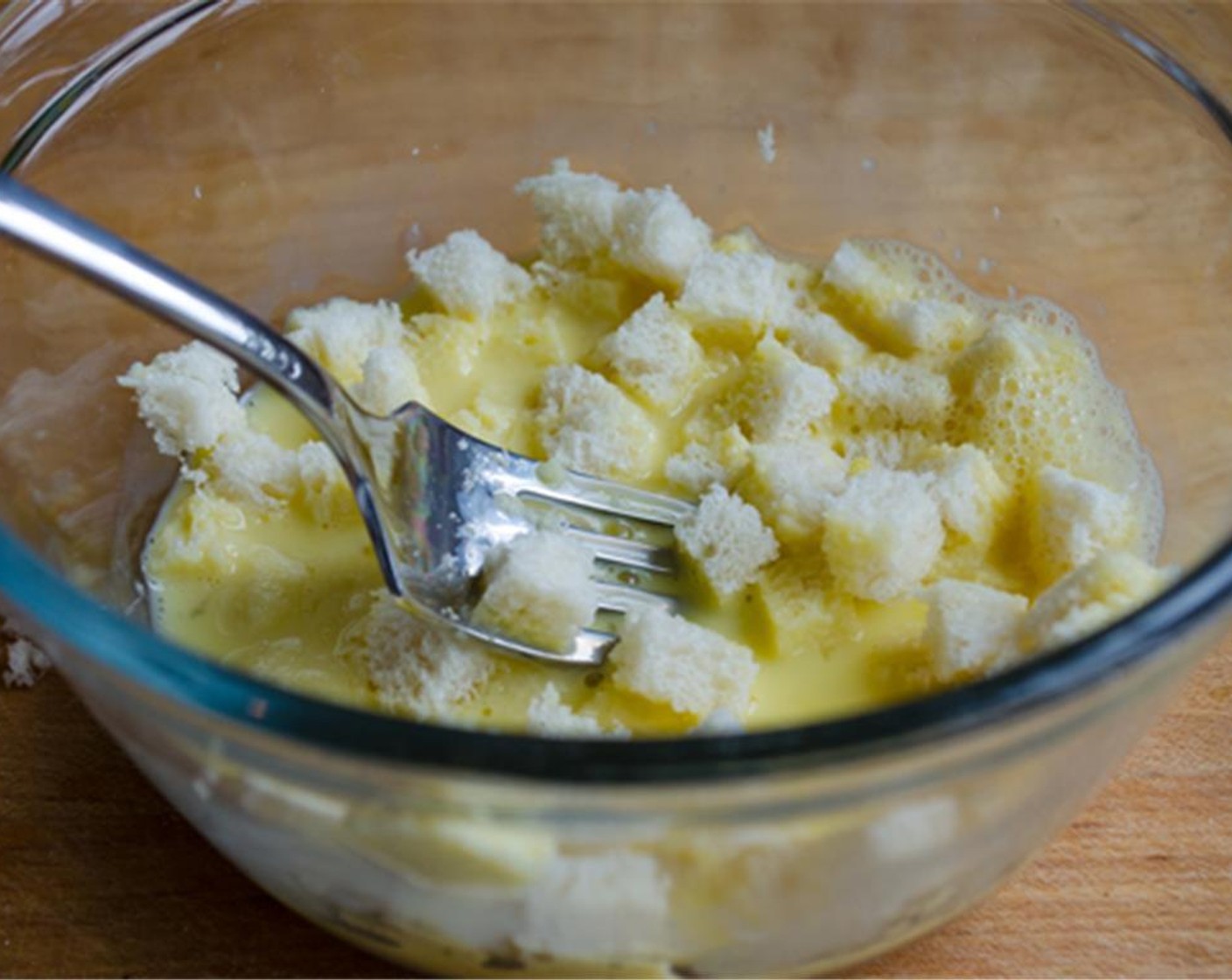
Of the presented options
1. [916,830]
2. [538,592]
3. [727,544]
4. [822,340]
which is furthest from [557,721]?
[822,340]

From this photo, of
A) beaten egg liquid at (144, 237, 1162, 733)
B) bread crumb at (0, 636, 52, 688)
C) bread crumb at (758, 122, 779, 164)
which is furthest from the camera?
bread crumb at (758, 122, 779, 164)

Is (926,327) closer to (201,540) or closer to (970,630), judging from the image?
(970,630)

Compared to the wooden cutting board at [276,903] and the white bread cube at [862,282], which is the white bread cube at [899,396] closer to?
the white bread cube at [862,282]

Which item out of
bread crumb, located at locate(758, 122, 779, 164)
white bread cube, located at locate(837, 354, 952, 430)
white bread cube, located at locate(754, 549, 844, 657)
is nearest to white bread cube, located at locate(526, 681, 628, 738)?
white bread cube, located at locate(754, 549, 844, 657)

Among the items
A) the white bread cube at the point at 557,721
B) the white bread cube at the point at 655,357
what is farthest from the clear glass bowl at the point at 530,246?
the white bread cube at the point at 655,357

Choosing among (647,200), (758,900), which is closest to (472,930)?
(758,900)

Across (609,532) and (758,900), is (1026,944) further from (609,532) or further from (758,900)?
(609,532)

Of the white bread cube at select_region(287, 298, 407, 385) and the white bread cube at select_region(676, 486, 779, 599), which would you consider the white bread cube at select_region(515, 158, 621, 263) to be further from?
the white bread cube at select_region(676, 486, 779, 599)
